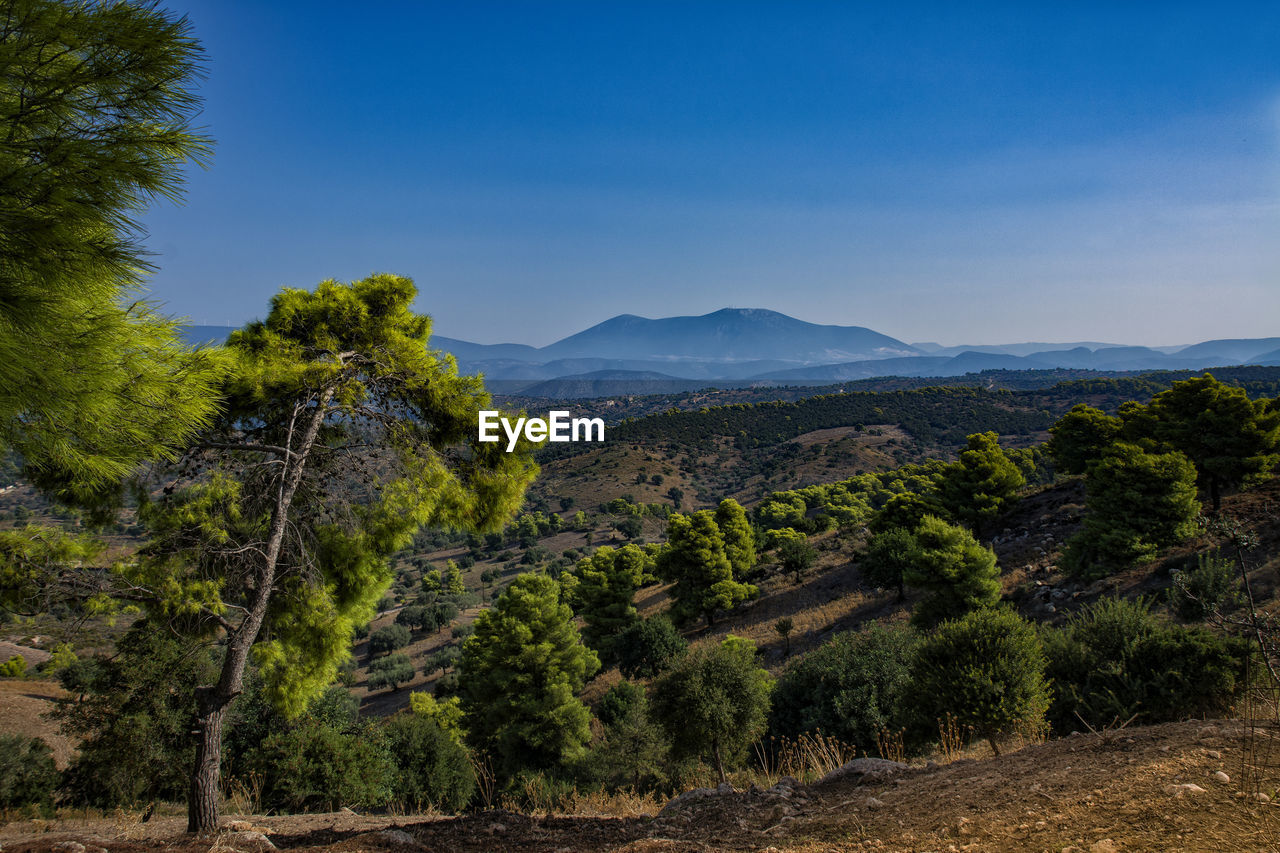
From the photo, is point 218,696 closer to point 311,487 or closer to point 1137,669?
point 311,487

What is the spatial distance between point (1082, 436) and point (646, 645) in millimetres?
24335

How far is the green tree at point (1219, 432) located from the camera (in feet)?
57.9

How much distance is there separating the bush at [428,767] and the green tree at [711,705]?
643cm

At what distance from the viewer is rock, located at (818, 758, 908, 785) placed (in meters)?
4.80

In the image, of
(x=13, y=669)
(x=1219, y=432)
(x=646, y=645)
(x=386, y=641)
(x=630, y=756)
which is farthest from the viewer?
(x=386, y=641)

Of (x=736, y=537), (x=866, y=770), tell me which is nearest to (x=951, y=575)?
(x=866, y=770)

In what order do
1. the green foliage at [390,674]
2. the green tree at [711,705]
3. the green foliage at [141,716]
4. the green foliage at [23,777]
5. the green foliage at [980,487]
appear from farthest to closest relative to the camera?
the green foliage at [390,674]
the green foliage at [980,487]
the green foliage at [23,777]
the green tree at [711,705]
the green foliage at [141,716]

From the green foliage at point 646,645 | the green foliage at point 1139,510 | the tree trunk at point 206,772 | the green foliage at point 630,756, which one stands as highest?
the tree trunk at point 206,772

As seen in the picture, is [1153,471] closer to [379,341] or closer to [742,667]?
[742,667]

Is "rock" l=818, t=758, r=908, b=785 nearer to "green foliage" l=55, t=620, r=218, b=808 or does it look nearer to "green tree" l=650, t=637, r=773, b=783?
"green tree" l=650, t=637, r=773, b=783

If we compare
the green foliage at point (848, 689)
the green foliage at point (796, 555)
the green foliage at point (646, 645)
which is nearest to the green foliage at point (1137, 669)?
the green foliage at point (848, 689)

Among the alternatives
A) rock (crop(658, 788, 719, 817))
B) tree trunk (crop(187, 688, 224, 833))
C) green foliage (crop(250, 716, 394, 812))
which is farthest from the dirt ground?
green foliage (crop(250, 716, 394, 812))

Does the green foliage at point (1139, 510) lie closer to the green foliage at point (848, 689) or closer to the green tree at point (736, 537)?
the green foliage at point (848, 689)

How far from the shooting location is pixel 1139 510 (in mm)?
17000
